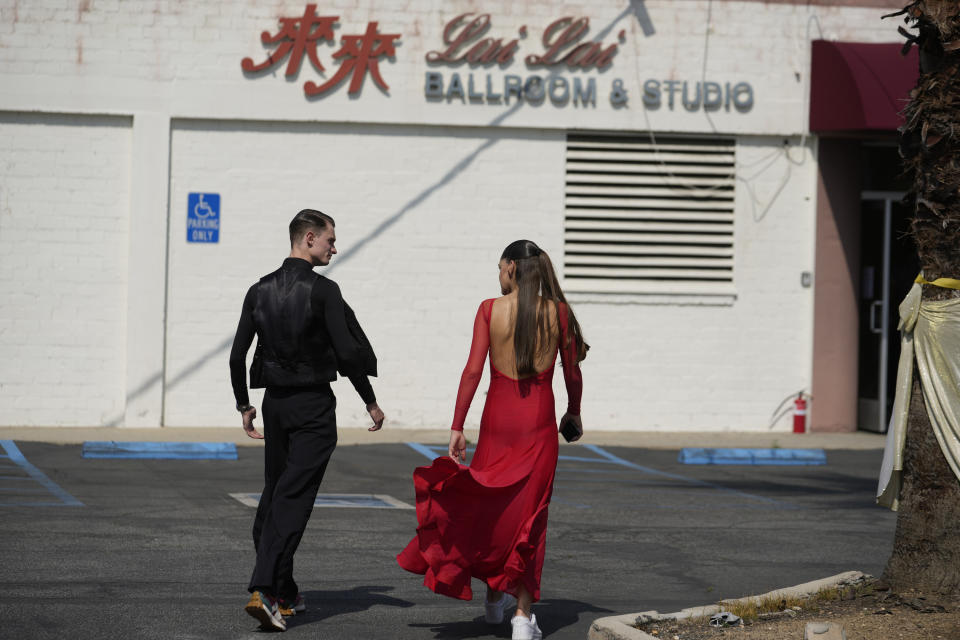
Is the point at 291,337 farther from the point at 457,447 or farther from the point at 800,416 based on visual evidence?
the point at 800,416

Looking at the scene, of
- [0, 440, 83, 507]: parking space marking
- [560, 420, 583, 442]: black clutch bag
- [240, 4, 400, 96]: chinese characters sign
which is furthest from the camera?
[240, 4, 400, 96]: chinese characters sign

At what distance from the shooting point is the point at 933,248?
21.5 ft

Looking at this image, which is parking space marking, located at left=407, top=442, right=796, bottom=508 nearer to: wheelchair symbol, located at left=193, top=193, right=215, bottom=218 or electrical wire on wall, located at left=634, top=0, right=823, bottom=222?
wheelchair symbol, located at left=193, top=193, right=215, bottom=218

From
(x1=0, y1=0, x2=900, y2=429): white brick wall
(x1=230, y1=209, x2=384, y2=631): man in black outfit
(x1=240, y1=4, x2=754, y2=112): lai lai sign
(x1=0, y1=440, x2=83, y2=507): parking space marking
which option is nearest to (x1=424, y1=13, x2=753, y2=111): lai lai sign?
(x1=240, y1=4, x2=754, y2=112): lai lai sign

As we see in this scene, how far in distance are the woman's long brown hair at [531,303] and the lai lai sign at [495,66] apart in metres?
9.95

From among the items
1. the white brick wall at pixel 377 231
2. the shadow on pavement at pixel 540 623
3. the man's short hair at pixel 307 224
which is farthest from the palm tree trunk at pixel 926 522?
the white brick wall at pixel 377 231

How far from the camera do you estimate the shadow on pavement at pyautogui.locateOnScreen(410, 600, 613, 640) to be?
6.57 metres

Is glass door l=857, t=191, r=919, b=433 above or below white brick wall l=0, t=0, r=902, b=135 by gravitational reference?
below

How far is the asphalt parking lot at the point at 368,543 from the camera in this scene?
22.2ft

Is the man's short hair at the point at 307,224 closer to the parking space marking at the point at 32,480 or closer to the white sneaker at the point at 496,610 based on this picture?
the white sneaker at the point at 496,610

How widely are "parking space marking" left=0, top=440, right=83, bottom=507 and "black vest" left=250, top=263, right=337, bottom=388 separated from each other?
4058 mm

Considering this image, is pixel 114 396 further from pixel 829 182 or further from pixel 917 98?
pixel 917 98

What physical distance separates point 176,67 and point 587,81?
5.05 m

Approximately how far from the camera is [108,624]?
20.9 ft
